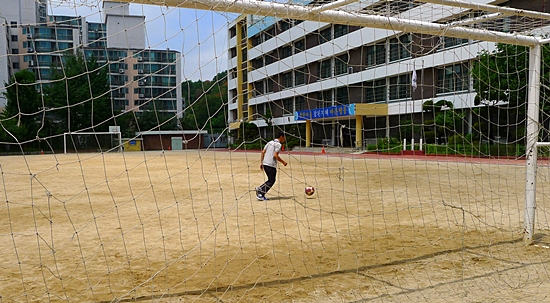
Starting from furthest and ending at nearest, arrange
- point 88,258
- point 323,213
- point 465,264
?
point 323,213 < point 88,258 < point 465,264

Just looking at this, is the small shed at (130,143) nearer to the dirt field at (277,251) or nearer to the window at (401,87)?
the dirt field at (277,251)

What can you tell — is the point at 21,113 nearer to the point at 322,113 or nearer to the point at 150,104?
the point at 150,104

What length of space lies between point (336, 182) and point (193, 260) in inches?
342

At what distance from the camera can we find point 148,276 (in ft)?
15.0

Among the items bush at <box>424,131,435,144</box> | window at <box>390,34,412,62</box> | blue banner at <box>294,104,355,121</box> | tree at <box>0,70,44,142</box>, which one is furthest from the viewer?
bush at <box>424,131,435,144</box>

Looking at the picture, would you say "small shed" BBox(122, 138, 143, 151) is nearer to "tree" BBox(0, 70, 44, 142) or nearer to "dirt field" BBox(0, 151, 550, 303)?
"dirt field" BBox(0, 151, 550, 303)

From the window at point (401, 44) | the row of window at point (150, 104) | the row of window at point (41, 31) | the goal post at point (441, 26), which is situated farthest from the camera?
the window at point (401, 44)

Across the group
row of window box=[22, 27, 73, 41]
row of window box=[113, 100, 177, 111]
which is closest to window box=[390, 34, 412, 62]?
row of window box=[113, 100, 177, 111]

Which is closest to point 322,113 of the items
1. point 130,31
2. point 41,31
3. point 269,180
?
point 269,180

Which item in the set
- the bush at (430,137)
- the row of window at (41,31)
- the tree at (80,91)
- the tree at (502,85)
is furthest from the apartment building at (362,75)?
the row of window at (41,31)

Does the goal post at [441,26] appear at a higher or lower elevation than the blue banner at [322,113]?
higher

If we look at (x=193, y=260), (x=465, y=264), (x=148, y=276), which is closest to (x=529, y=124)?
(x=465, y=264)

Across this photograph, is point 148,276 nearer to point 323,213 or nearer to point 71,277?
point 71,277

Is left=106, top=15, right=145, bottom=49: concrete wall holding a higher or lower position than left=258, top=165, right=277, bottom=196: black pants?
higher
